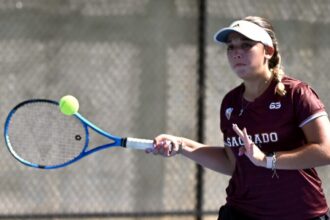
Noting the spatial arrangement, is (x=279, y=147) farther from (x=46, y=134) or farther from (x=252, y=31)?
(x=46, y=134)

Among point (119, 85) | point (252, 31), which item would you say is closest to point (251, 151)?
point (252, 31)

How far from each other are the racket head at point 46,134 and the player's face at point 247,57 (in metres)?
1.23

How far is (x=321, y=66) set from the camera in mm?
5875

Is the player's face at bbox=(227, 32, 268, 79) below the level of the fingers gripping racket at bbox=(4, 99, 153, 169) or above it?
above

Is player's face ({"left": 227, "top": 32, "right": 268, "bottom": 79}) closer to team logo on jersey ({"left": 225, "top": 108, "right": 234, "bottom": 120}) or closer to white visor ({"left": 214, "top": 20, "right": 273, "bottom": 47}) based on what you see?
white visor ({"left": 214, "top": 20, "right": 273, "bottom": 47})

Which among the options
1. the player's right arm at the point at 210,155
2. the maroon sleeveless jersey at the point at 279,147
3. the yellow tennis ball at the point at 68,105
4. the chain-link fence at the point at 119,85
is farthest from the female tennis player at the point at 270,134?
the chain-link fence at the point at 119,85

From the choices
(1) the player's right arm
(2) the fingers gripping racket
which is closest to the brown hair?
(1) the player's right arm

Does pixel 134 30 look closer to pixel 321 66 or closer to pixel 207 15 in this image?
pixel 207 15

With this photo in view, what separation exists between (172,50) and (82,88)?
0.73 metres

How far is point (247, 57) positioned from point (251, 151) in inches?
17.1

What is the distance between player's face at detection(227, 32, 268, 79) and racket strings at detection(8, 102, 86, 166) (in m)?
1.27

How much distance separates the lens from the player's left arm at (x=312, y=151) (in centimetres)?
303

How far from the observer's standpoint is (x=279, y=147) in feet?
Answer: 10.4

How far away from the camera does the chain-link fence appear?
5.44m
